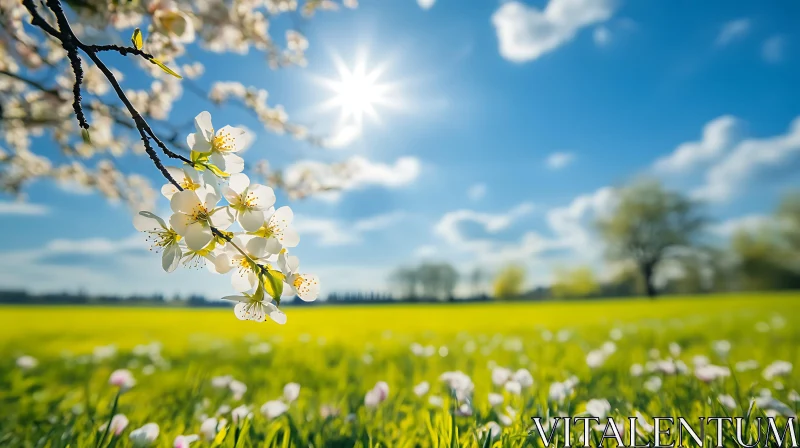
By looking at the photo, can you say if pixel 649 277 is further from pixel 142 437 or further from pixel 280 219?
pixel 280 219

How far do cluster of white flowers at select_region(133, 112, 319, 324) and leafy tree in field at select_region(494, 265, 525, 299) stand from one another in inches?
2717

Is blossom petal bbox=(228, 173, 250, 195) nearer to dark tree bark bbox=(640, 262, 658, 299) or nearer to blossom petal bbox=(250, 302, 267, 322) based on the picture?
blossom petal bbox=(250, 302, 267, 322)

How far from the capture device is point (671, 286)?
53.5 m

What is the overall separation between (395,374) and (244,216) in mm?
3361

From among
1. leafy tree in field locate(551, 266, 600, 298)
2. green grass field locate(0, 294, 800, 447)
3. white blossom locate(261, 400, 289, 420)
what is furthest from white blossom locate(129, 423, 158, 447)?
leafy tree in field locate(551, 266, 600, 298)

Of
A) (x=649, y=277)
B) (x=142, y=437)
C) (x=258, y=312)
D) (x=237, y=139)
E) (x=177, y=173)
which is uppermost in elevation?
(x=649, y=277)

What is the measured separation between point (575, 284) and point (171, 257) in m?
61.6

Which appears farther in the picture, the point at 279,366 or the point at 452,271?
the point at 452,271

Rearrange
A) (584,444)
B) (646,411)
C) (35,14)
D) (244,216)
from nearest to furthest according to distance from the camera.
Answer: (244,216)
(35,14)
(584,444)
(646,411)

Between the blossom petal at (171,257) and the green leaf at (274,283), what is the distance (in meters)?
0.27

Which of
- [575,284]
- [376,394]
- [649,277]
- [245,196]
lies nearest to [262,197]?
[245,196]

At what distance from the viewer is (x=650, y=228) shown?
45875mm

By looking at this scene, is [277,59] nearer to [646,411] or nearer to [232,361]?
[232,361]

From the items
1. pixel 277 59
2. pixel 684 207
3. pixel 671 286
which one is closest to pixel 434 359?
pixel 277 59
